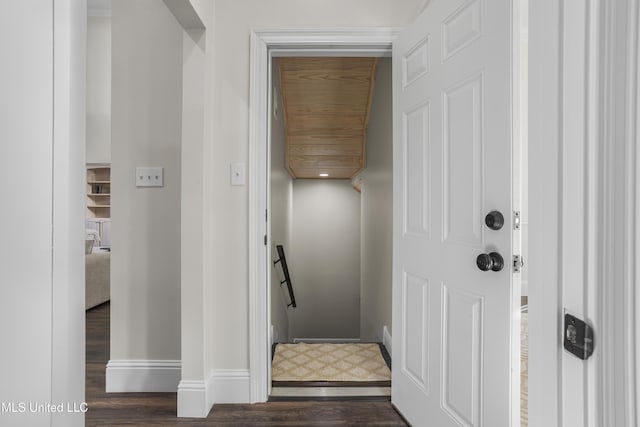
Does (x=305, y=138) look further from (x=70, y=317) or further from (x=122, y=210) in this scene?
(x=70, y=317)

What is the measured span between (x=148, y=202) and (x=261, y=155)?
74 centimetres

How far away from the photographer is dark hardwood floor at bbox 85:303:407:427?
1.73 metres

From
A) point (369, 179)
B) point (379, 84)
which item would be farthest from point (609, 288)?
point (369, 179)

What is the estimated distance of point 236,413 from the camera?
180 centimetres

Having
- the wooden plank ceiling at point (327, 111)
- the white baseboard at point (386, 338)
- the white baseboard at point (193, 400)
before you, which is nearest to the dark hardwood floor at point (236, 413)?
the white baseboard at point (193, 400)

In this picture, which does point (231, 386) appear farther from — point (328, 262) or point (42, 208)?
point (328, 262)

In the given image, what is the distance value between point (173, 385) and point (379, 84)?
2.82 m

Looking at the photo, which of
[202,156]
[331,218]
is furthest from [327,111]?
[331,218]

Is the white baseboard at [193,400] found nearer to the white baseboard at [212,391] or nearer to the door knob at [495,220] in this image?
the white baseboard at [212,391]

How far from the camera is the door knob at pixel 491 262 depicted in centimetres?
121

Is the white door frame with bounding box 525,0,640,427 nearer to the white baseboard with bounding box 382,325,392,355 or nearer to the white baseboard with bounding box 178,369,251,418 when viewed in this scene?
the white baseboard with bounding box 178,369,251,418

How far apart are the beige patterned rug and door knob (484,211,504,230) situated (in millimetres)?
1324

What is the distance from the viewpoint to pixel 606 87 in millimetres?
445

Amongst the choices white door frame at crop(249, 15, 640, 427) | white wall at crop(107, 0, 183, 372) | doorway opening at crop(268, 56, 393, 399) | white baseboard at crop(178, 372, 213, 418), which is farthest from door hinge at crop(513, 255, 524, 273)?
white wall at crop(107, 0, 183, 372)
